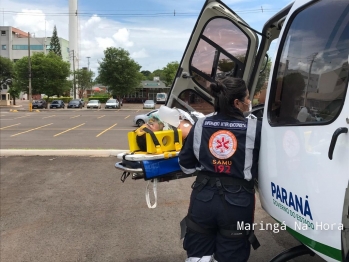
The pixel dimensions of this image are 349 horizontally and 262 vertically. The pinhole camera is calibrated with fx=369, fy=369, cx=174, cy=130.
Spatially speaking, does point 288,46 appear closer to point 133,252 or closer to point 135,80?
point 133,252

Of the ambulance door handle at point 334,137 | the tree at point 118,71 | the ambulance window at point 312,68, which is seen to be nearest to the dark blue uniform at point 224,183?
the ambulance window at point 312,68

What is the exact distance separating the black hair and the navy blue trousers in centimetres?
50

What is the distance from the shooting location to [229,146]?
7.86 feet

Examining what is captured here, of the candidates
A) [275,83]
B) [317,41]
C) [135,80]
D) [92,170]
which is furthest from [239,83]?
[135,80]

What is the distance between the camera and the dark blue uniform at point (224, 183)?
7.86 feet

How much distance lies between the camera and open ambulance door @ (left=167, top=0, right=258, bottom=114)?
3.43 m

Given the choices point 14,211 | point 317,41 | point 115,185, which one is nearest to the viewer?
point 317,41

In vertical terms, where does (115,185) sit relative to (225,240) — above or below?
below

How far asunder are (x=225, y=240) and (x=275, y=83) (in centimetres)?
108

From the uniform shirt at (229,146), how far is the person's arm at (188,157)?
0.19 feet

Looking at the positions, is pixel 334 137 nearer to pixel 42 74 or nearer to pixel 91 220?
pixel 91 220

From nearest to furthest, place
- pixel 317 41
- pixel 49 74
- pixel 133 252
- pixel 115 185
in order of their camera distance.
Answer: pixel 317 41 → pixel 133 252 → pixel 115 185 → pixel 49 74

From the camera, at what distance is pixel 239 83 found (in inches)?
96.4

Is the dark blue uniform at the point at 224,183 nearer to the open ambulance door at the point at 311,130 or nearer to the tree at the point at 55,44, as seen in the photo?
the open ambulance door at the point at 311,130
